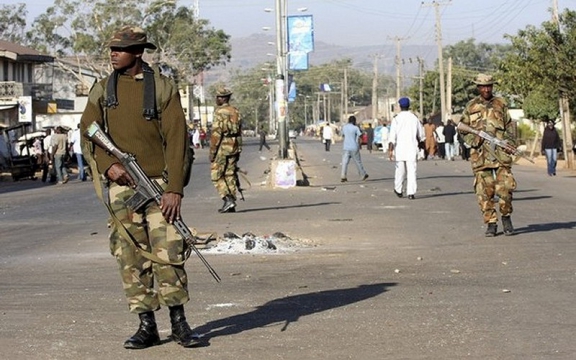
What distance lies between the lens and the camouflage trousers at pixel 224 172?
1914 cm

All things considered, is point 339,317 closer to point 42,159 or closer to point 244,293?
point 244,293

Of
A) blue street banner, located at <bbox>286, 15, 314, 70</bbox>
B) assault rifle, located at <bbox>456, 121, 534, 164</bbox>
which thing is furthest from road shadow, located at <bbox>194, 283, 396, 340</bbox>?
blue street banner, located at <bbox>286, 15, 314, 70</bbox>

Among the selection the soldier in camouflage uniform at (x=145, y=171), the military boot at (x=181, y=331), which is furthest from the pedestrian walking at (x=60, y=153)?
the military boot at (x=181, y=331)

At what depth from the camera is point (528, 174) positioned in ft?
118

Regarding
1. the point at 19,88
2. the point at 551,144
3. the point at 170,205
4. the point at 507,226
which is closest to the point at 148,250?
the point at 170,205

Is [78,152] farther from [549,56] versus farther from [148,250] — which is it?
[148,250]

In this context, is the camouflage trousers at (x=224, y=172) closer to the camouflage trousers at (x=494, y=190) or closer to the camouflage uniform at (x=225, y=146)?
the camouflage uniform at (x=225, y=146)

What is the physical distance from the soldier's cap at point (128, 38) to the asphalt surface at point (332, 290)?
6.06ft

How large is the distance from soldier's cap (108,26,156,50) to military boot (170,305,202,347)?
1.62m

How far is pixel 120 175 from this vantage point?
7.43m

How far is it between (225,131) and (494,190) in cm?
560

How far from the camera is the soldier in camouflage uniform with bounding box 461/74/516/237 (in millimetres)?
14594

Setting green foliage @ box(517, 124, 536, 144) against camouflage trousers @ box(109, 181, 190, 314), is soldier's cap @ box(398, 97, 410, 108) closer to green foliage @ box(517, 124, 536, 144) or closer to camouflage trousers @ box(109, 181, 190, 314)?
camouflage trousers @ box(109, 181, 190, 314)

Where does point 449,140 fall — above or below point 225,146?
below
